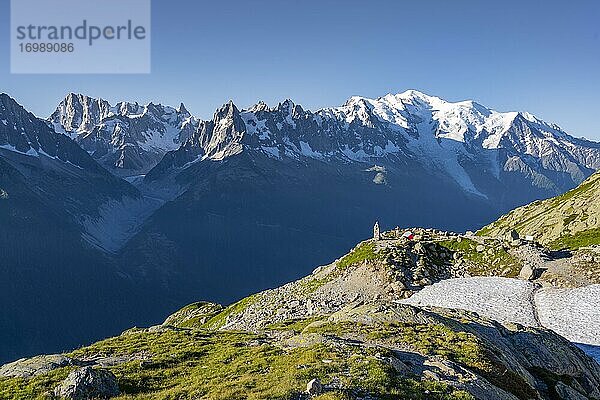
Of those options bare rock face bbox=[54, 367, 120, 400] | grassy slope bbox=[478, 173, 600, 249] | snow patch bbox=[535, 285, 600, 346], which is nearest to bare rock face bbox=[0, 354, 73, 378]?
bare rock face bbox=[54, 367, 120, 400]

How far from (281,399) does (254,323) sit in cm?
4616

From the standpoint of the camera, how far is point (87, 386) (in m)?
22.9

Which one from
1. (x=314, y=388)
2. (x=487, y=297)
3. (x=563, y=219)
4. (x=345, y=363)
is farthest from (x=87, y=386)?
(x=563, y=219)

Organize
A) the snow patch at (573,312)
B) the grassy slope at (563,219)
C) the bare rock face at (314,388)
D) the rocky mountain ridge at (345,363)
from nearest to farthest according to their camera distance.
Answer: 1. the bare rock face at (314,388)
2. the rocky mountain ridge at (345,363)
3. the snow patch at (573,312)
4. the grassy slope at (563,219)

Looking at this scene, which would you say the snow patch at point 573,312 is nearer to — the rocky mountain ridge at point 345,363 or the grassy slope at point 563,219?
the rocky mountain ridge at point 345,363

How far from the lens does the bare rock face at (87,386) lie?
22.7 m

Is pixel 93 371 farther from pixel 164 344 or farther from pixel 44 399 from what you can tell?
pixel 164 344

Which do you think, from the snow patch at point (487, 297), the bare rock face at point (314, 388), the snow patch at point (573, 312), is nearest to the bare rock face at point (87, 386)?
the bare rock face at point (314, 388)

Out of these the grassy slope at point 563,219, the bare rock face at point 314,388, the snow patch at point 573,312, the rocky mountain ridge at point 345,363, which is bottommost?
the snow patch at point 573,312

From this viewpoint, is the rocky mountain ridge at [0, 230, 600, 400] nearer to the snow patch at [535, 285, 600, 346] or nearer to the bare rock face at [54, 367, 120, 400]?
the bare rock face at [54, 367, 120, 400]

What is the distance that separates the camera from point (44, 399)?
23188 mm

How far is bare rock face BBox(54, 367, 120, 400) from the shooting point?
22703 millimetres

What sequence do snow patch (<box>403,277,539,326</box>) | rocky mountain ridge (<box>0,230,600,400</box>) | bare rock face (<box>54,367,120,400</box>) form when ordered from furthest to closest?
snow patch (<box>403,277,539,326</box>), rocky mountain ridge (<box>0,230,600,400</box>), bare rock face (<box>54,367,120,400</box>)

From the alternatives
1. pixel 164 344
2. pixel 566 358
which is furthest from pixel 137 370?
pixel 566 358
